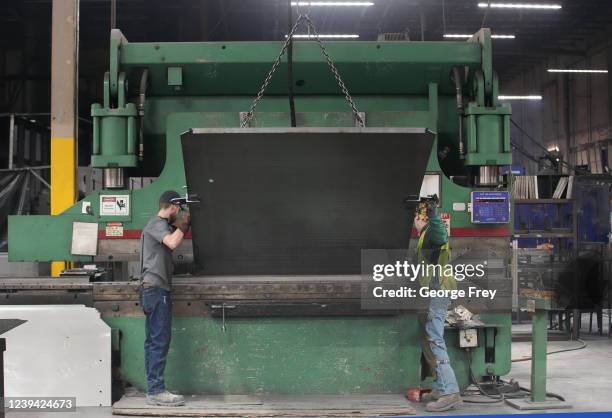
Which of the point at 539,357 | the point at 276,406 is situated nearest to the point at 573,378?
the point at 539,357

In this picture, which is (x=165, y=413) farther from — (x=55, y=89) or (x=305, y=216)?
(x=55, y=89)

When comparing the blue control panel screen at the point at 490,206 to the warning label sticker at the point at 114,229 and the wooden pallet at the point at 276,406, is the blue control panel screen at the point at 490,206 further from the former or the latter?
the warning label sticker at the point at 114,229

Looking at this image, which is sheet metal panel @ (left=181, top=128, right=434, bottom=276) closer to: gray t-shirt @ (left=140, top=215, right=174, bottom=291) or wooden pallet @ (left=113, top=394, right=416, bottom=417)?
gray t-shirt @ (left=140, top=215, right=174, bottom=291)

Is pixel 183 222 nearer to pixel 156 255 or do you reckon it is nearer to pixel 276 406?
pixel 156 255

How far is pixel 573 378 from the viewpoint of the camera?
5375 mm

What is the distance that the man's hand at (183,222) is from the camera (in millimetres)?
3923

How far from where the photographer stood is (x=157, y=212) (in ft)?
13.8

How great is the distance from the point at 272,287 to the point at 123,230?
110 centimetres

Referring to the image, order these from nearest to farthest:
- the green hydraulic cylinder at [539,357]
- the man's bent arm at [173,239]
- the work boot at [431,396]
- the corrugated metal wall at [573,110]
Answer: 1. the man's bent arm at [173,239]
2. the work boot at [431,396]
3. the green hydraulic cylinder at [539,357]
4. the corrugated metal wall at [573,110]

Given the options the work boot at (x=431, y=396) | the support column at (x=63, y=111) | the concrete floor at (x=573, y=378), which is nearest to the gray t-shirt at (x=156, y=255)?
the concrete floor at (x=573, y=378)

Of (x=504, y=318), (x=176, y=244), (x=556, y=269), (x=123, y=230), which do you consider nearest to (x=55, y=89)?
(x=123, y=230)

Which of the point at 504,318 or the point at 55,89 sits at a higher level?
the point at 55,89

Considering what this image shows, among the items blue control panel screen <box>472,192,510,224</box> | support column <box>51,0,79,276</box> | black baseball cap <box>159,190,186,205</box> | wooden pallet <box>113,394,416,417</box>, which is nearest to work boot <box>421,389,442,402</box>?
wooden pallet <box>113,394,416,417</box>

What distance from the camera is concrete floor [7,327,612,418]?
3843 mm
